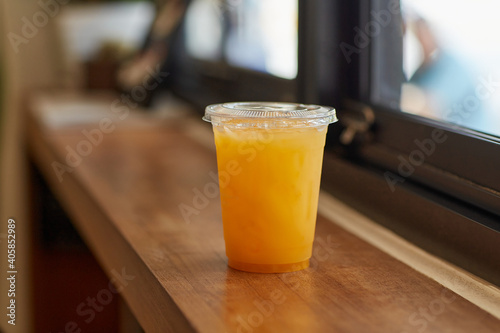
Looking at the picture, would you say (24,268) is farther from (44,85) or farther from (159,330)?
(159,330)

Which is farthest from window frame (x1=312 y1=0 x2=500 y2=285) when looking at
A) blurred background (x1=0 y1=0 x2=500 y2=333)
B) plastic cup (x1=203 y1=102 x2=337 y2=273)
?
plastic cup (x1=203 y1=102 x2=337 y2=273)

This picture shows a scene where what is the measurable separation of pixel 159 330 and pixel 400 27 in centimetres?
66

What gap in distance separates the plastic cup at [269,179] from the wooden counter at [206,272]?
30 millimetres

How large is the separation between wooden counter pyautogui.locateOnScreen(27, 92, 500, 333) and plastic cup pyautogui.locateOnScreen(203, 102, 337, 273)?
3 centimetres

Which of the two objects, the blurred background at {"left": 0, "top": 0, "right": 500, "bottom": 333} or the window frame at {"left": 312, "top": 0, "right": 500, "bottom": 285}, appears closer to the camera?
the window frame at {"left": 312, "top": 0, "right": 500, "bottom": 285}

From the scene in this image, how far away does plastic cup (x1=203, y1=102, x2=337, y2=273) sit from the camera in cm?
73

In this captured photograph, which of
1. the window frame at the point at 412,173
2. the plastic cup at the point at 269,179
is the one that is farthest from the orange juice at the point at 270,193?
the window frame at the point at 412,173

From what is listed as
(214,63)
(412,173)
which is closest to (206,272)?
(412,173)

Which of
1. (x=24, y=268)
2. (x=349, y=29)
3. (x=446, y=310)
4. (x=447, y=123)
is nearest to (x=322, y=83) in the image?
(x=349, y=29)

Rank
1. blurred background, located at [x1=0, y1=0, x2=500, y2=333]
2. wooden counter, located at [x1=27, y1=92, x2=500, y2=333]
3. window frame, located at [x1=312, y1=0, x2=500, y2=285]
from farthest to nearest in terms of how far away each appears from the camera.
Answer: blurred background, located at [x1=0, y1=0, x2=500, y2=333], window frame, located at [x1=312, y1=0, x2=500, y2=285], wooden counter, located at [x1=27, y1=92, x2=500, y2=333]

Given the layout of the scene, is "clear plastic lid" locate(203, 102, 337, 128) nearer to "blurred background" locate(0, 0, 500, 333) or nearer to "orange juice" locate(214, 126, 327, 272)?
"orange juice" locate(214, 126, 327, 272)

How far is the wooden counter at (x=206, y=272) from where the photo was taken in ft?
2.10

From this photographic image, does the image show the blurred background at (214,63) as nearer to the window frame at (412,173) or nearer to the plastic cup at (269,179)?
the window frame at (412,173)

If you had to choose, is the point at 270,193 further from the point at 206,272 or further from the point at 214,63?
the point at 214,63
